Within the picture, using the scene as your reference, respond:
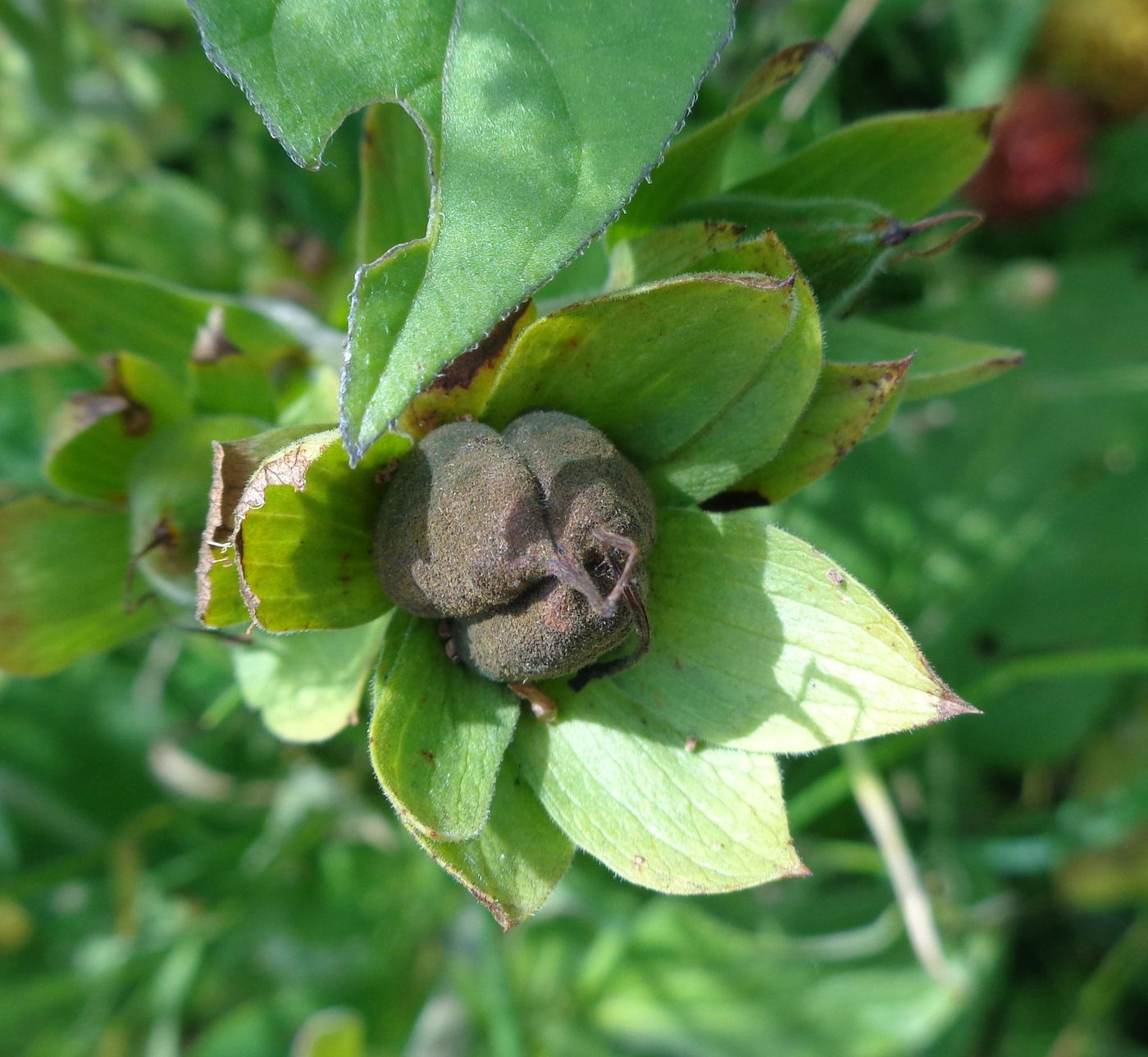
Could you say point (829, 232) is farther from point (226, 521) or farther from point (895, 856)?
point (895, 856)

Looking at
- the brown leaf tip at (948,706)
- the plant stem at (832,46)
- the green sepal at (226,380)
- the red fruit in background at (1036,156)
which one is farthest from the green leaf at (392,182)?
the red fruit in background at (1036,156)

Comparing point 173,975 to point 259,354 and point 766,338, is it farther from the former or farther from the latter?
point 766,338

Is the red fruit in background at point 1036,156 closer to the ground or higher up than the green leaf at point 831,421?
closer to the ground

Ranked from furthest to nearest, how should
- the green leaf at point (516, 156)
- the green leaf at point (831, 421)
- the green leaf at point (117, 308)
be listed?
the green leaf at point (117, 308) < the green leaf at point (831, 421) < the green leaf at point (516, 156)

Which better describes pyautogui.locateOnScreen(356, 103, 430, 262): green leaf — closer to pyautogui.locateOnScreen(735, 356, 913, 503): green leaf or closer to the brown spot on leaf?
the brown spot on leaf

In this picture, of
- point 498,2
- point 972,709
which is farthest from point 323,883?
point 498,2

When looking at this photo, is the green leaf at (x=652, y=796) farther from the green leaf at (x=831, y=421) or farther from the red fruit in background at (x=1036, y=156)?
the red fruit in background at (x=1036, y=156)
